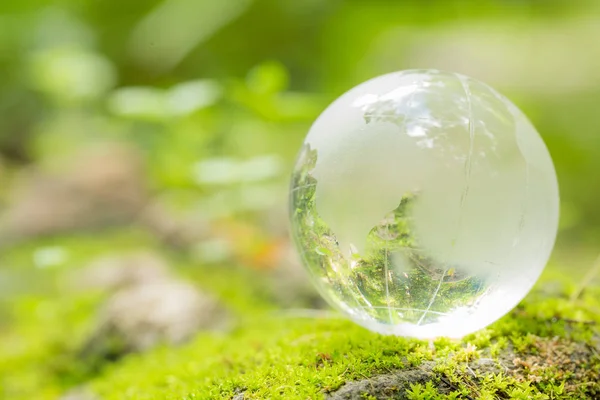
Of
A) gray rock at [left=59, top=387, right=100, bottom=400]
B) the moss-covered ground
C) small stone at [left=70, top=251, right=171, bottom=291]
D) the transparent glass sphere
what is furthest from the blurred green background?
the transparent glass sphere

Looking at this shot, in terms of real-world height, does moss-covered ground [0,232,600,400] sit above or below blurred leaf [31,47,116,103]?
below

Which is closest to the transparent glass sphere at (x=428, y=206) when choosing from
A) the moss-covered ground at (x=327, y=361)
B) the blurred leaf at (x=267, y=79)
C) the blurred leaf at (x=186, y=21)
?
the moss-covered ground at (x=327, y=361)

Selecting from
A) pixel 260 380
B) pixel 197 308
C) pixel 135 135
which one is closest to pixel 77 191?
pixel 135 135

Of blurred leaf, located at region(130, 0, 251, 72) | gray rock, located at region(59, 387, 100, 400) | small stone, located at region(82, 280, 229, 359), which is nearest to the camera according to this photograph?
gray rock, located at region(59, 387, 100, 400)

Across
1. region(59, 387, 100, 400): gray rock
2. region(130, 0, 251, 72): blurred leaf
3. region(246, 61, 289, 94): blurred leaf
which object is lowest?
region(59, 387, 100, 400): gray rock

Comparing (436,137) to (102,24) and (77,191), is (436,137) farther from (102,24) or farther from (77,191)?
(102,24)

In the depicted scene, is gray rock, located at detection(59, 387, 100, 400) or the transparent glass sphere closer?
the transparent glass sphere

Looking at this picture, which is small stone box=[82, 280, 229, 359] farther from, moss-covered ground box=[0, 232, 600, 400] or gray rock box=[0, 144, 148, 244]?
gray rock box=[0, 144, 148, 244]

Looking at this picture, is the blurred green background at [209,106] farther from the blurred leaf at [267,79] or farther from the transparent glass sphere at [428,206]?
the transparent glass sphere at [428,206]
